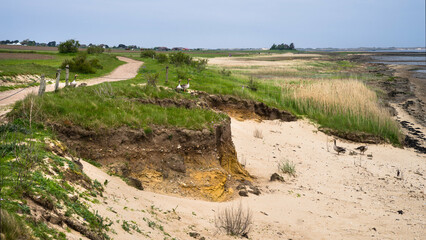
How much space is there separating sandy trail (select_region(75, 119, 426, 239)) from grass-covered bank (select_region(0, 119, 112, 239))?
527 millimetres

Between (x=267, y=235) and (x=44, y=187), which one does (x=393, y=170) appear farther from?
(x=44, y=187)

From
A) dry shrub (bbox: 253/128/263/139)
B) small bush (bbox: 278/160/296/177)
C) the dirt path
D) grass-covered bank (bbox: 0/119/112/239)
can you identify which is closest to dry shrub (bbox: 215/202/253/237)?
grass-covered bank (bbox: 0/119/112/239)

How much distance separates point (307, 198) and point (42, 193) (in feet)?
32.8

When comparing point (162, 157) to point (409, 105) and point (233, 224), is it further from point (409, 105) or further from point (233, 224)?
point (409, 105)

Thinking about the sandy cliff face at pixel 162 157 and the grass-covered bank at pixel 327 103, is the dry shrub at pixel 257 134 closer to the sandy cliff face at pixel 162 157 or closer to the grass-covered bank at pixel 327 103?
the grass-covered bank at pixel 327 103

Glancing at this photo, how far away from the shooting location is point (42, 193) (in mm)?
6184

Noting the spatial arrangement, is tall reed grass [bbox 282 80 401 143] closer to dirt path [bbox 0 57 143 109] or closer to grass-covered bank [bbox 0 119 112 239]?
dirt path [bbox 0 57 143 109]

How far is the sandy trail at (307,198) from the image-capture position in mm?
8992

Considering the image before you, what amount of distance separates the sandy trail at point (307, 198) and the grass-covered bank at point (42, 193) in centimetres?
53

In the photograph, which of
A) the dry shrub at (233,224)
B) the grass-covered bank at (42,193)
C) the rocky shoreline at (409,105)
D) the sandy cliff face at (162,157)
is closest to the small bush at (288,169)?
the sandy cliff face at (162,157)

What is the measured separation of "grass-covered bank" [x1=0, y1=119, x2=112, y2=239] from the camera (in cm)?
514

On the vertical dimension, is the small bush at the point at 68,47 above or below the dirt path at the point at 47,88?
above

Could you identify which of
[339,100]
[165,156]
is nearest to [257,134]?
[339,100]

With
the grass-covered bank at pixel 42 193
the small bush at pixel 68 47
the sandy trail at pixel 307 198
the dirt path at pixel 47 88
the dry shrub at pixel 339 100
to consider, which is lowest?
the sandy trail at pixel 307 198
